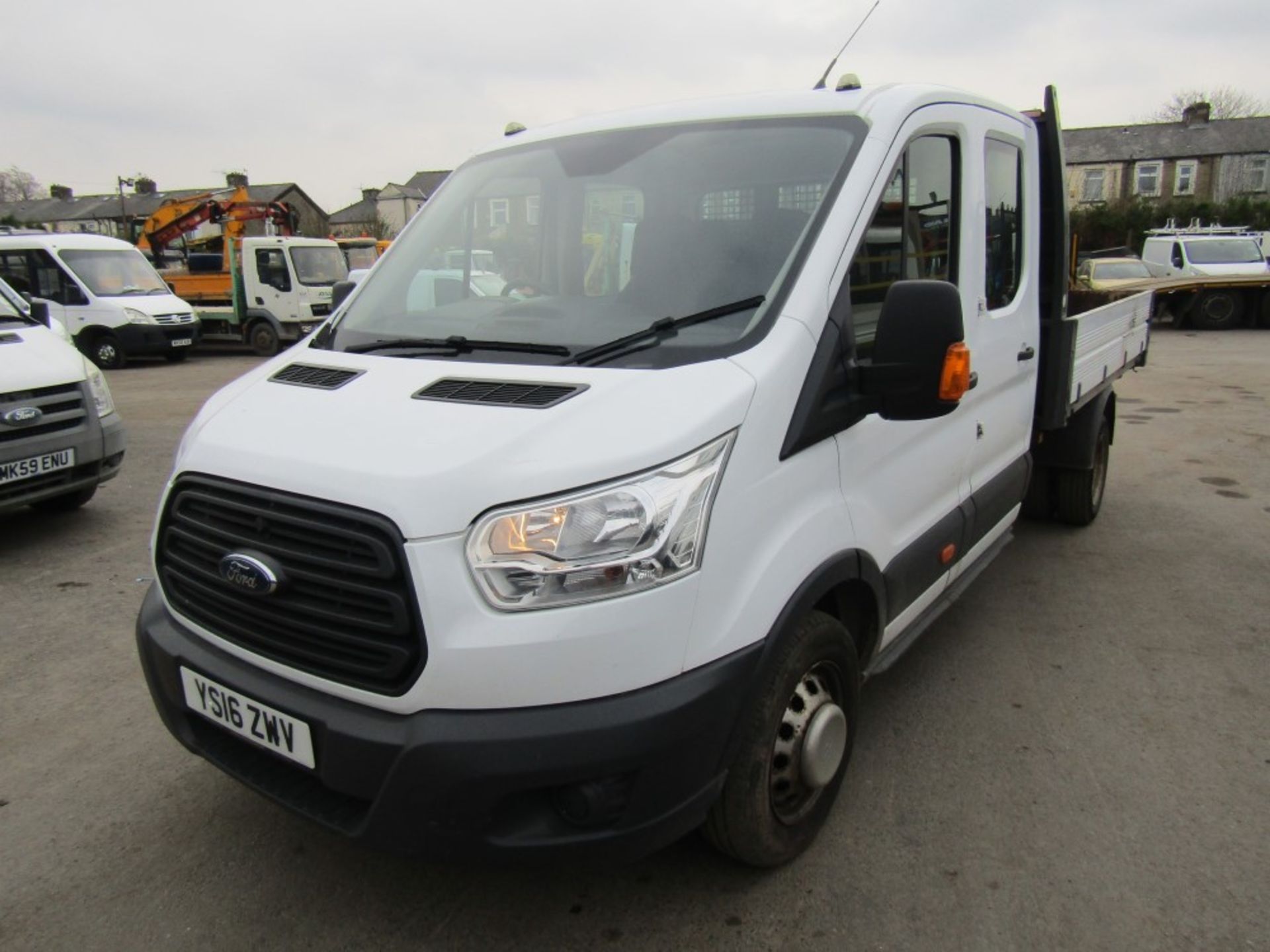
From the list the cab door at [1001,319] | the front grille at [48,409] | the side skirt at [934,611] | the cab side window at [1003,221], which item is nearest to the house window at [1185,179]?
the cab door at [1001,319]

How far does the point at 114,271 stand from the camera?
17.0 meters

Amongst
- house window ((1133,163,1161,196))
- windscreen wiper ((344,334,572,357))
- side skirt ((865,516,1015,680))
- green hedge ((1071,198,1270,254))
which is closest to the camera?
windscreen wiper ((344,334,572,357))

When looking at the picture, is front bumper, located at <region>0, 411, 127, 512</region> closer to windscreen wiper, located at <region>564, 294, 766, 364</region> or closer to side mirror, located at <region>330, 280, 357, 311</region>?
side mirror, located at <region>330, 280, 357, 311</region>

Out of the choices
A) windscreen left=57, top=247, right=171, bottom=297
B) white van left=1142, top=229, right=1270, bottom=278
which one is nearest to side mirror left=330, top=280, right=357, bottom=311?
windscreen left=57, top=247, right=171, bottom=297

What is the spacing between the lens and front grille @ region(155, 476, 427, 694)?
202cm

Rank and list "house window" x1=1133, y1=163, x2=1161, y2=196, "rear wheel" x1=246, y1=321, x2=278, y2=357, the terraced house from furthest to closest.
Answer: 1. "house window" x1=1133, y1=163, x2=1161, y2=196
2. the terraced house
3. "rear wheel" x1=246, y1=321, x2=278, y2=357

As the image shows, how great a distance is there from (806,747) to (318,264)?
1832cm

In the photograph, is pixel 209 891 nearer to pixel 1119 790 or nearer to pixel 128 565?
pixel 1119 790

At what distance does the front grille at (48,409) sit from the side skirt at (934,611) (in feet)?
16.2

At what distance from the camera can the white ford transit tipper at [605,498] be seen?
1.99 metres

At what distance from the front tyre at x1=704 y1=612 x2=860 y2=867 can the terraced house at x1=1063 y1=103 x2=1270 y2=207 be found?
168 feet

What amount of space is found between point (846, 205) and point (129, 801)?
2.95m

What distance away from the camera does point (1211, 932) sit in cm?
238

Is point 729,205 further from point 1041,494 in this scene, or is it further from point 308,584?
point 1041,494
